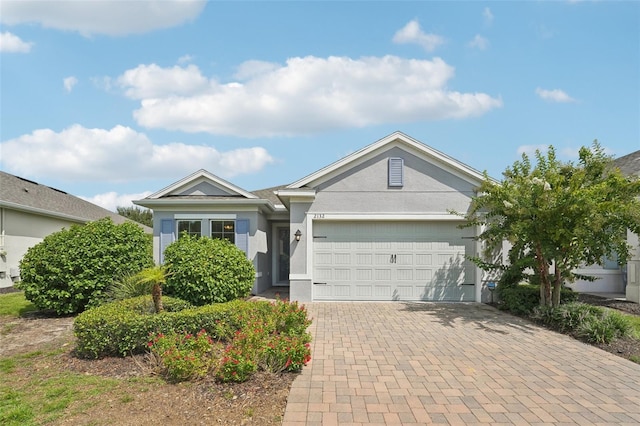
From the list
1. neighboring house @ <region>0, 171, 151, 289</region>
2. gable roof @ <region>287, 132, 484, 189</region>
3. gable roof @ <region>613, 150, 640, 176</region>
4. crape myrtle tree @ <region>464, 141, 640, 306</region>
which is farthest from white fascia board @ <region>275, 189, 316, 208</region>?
gable roof @ <region>613, 150, 640, 176</region>

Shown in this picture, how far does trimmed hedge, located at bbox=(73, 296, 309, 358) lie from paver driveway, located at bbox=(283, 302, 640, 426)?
795 mm

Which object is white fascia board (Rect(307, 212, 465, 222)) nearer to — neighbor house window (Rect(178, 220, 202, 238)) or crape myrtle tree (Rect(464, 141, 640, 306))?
crape myrtle tree (Rect(464, 141, 640, 306))

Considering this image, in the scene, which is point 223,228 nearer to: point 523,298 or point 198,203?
point 198,203

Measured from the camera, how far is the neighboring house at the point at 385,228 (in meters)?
11.6

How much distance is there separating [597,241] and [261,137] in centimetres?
1077

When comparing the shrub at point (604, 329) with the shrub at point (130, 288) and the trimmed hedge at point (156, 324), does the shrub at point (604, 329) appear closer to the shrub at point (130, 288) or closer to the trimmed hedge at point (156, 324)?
the trimmed hedge at point (156, 324)

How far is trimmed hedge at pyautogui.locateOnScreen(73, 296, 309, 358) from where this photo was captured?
5977 millimetres

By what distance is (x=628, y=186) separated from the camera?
8203 mm

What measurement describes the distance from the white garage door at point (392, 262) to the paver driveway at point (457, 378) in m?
3.12

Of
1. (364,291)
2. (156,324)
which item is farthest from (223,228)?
(156,324)

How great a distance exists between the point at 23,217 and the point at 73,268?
8783 millimetres

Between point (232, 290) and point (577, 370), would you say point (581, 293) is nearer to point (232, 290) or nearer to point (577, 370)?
point (577, 370)

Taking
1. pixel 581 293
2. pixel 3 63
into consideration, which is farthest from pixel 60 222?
pixel 581 293

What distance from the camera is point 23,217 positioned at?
15.4 metres
